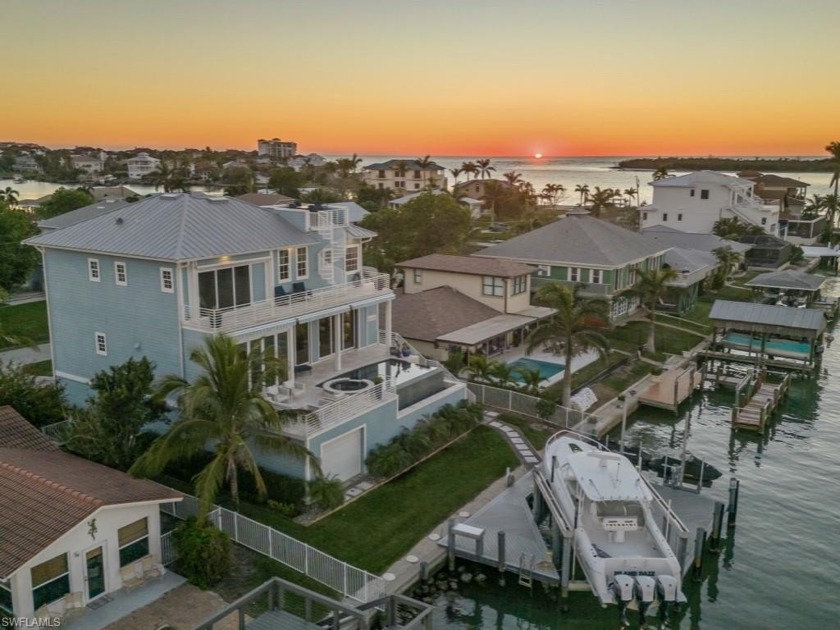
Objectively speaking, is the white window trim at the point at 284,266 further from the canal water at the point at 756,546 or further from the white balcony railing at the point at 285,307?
the canal water at the point at 756,546

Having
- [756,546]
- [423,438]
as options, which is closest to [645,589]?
[756,546]

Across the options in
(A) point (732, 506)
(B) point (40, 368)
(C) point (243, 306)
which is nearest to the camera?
(A) point (732, 506)

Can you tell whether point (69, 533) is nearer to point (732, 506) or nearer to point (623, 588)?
point (623, 588)

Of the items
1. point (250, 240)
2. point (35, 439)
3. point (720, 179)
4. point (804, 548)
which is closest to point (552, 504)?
point (804, 548)

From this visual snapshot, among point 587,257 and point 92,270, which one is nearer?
point 92,270

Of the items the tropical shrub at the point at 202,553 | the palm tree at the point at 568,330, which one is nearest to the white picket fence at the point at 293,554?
the tropical shrub at the point at 202,553

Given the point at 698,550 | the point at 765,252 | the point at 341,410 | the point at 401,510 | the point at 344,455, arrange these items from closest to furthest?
the point at 698,550, the point at 401,510, the point at 341,410, the point at 344,455, the point at 765,252

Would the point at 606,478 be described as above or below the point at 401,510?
above
